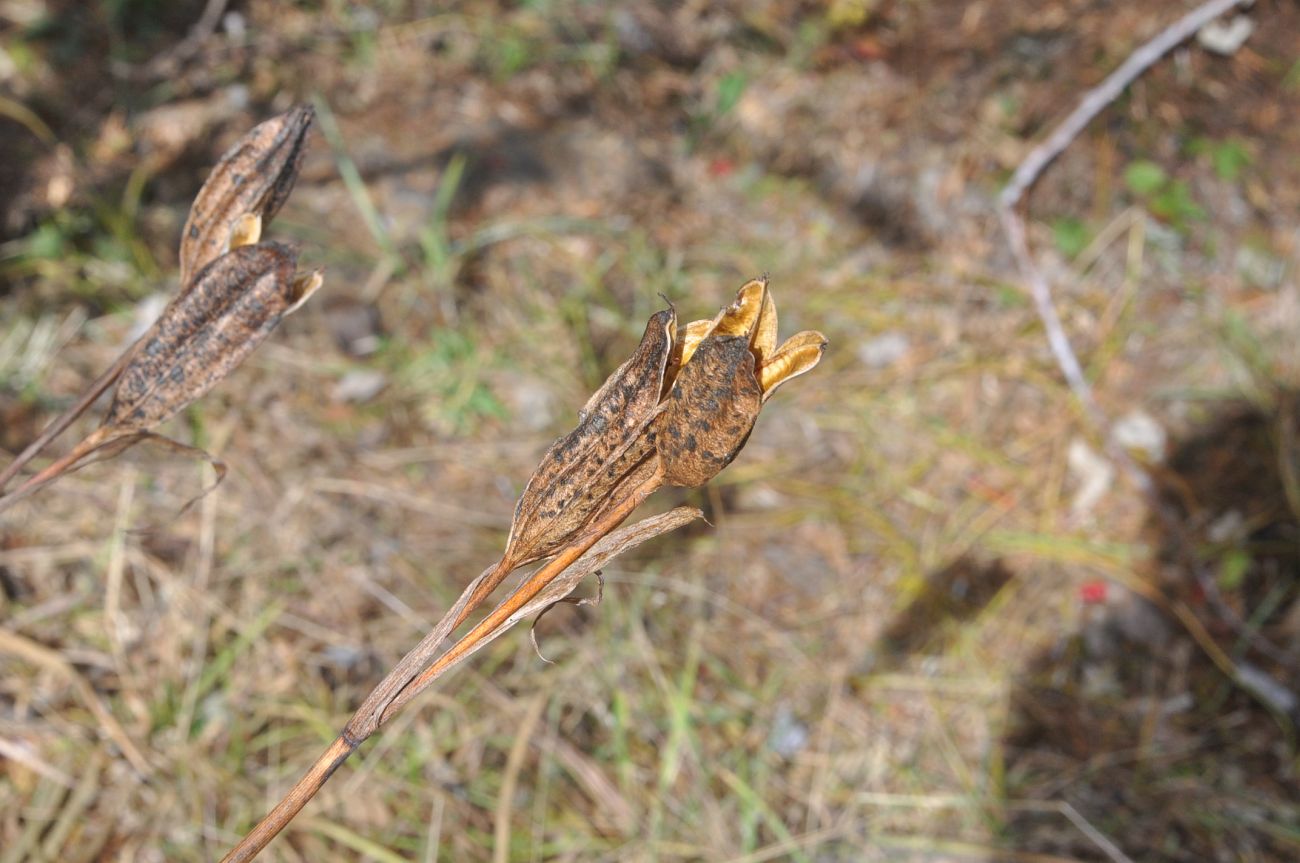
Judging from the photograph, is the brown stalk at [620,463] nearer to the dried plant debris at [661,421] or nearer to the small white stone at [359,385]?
the dried plant debris at [661,421]

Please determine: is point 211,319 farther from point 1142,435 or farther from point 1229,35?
point 1229,35

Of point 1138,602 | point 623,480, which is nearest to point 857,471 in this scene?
point 1138,602

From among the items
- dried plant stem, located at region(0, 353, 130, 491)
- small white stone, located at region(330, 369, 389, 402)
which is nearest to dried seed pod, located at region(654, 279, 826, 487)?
dried plant stem, located at region(0, 353, 130, 491)

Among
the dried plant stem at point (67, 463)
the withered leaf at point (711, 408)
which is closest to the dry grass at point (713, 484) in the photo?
the dried plant stem at point (67, 463)

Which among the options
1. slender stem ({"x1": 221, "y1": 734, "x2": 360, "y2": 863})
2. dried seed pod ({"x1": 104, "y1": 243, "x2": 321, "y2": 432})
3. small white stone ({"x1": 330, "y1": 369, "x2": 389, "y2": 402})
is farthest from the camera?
small white stone ({"x1": 330, "y1": 369, "x2": 389, "y2": 402})

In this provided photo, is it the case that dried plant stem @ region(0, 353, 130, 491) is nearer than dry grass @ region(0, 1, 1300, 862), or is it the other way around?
→ dried plant stem @ region(0, 353, 130, 491)

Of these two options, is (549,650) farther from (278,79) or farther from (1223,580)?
(278,79)

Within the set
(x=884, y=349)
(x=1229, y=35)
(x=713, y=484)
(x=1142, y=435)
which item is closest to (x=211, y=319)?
(x=713, y=484)

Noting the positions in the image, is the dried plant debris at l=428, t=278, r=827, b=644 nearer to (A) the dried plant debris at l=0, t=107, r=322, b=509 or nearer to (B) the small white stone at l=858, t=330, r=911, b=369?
(A) the dried plant debris at l=0, t=107, r=322, b=509
